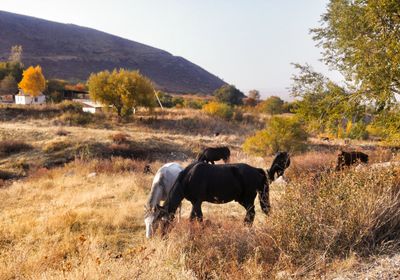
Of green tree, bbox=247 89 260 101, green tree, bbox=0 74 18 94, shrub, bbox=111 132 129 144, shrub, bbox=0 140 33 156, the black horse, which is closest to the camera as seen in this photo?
the black horse

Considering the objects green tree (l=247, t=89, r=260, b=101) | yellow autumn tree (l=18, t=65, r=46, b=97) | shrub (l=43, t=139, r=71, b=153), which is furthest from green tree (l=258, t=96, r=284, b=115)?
shrub (l=43, t=139, r=71, b=153)

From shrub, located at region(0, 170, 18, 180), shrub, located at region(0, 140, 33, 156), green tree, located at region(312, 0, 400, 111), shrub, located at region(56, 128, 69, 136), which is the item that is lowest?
shrub, located at region(0, 170, 18, 180)

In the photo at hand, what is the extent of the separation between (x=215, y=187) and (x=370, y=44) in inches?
284

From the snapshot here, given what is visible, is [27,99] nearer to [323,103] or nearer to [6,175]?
→ [6,175]

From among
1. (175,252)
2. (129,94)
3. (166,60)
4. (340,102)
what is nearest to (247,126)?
(129,94)

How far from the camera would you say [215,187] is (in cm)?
691

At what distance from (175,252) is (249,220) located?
6.99 ft

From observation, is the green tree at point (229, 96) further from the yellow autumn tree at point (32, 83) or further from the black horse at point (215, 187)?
the black horse at point (215, 187)

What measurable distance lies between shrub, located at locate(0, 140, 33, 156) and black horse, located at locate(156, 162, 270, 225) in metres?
23.7

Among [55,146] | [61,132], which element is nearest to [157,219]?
[55,146]

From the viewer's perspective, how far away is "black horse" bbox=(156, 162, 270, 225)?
677 cm

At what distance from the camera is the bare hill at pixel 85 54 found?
122m

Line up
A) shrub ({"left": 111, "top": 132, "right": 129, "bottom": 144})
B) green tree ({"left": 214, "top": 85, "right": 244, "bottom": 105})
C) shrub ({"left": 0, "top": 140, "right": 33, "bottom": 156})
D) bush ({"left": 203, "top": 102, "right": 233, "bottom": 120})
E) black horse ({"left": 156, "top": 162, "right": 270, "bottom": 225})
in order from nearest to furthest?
black horse ({"left": 156, "top": 162, "right": 270, "bottom": 225}) → shrub ({"left": 0, "top": 140, "right": 33, "bottom": 156}) → shrub ({"left": 111, "top": 132, "right": 129, "bottom": 144}) → bush ({"left": 203, "top": 102, "right": 233, "bottom": 120}) → green tree ({"left": 214, "top": 85, "right": 244, "bottom": 105})

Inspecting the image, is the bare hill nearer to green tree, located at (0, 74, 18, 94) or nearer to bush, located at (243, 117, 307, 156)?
green tree, located at (0, 74, 18, 94)
